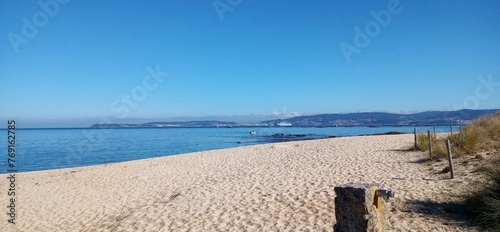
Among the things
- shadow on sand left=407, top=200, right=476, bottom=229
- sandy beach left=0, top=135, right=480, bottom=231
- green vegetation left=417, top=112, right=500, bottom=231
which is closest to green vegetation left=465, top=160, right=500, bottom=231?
green vegetation left=417, top=112, right=500, bottom=231

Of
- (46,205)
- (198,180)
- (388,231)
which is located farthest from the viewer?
(198,180)

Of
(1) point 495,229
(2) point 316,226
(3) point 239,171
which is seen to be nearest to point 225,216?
(2) point 316,226

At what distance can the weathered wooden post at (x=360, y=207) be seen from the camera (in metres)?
2.75

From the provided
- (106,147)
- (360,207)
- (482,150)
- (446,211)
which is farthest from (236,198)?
(106,147)

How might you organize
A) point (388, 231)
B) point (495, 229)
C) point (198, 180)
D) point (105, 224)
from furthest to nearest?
point (198, 180) < point (105, 224) < point (388, 231) < point (495, 229)

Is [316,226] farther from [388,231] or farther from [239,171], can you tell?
[239,171]

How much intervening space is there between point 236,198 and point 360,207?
5.64 meters

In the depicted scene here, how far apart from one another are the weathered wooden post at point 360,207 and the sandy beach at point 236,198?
9.26 ft

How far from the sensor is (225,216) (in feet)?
22.1

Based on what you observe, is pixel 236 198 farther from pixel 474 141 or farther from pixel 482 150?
pixel 474 141

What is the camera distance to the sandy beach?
6.19 m

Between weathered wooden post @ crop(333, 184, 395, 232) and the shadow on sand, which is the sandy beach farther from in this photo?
weathered wooden post @ crop(333, 184, 395, 232)

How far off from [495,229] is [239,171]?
9.04 metres

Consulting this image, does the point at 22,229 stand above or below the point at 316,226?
below
